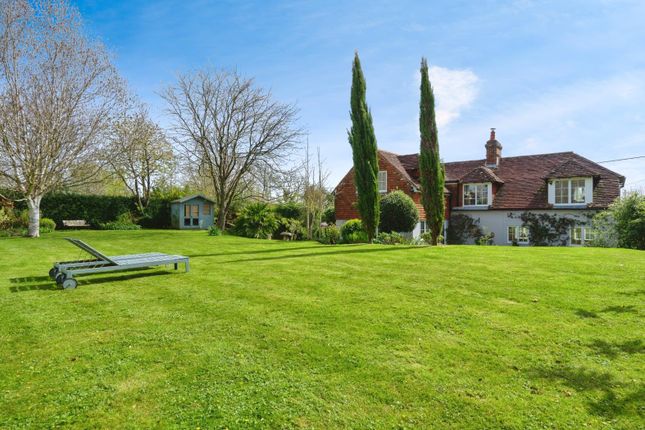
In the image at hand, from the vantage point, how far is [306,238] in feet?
72.5

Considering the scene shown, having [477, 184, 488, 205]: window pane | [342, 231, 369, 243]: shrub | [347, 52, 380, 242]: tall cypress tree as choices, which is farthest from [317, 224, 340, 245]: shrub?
[477, 184, 488, 205]: window pane

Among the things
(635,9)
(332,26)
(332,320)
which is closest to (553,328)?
(332,320)

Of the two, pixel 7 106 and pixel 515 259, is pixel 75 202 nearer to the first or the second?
pixel 7 106

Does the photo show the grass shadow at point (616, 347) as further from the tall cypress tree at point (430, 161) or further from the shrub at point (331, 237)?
the shrub at point (331, 237)

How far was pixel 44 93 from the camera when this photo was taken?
1756cm

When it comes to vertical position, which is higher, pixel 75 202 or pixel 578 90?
pixel 578 90

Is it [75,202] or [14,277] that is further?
[75,202]

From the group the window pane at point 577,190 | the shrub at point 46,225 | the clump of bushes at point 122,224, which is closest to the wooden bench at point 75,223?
the clump of bushes at point 122,224

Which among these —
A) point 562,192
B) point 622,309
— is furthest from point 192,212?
point 622,309

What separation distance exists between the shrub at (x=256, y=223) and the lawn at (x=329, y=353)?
13628 mm

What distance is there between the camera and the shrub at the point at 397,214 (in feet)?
63.0

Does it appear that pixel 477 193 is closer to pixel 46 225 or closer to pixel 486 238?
pixel 486 238

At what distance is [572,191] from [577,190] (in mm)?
269

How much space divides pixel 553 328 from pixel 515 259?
5.61 meters
